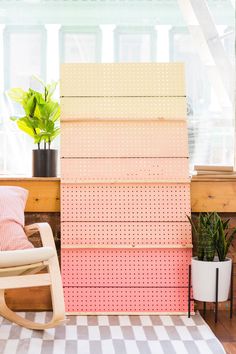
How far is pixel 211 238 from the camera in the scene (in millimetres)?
3301

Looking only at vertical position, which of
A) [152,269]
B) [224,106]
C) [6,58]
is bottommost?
[152,269]

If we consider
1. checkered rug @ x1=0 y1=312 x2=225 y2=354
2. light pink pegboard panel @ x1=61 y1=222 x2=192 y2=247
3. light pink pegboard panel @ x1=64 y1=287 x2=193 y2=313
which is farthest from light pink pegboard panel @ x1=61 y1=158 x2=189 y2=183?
checkered rug @ x1=0 y1=312 x2=225 y2=354

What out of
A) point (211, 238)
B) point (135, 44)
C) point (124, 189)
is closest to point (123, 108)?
point (124, 189)

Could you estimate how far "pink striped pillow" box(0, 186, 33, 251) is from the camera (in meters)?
3.02

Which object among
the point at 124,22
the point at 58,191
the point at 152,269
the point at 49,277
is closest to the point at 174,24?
the point at 124,22

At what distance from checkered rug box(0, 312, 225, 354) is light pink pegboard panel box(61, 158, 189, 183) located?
85cm

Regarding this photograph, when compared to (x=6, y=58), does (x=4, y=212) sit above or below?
below

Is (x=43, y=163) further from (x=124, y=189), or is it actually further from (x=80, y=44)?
(x=80, y=44)

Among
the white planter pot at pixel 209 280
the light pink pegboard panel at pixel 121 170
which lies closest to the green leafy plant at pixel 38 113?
the light pink pegboard panel at pixel 121 170

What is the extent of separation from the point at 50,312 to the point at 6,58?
1.84 m

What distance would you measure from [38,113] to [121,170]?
2.18 feet

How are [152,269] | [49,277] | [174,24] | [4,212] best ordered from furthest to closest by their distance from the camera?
[174,24], [152,269], [4,212], [49,277]

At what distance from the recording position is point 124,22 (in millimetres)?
4125

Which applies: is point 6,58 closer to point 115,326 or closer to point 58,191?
point 58,191
